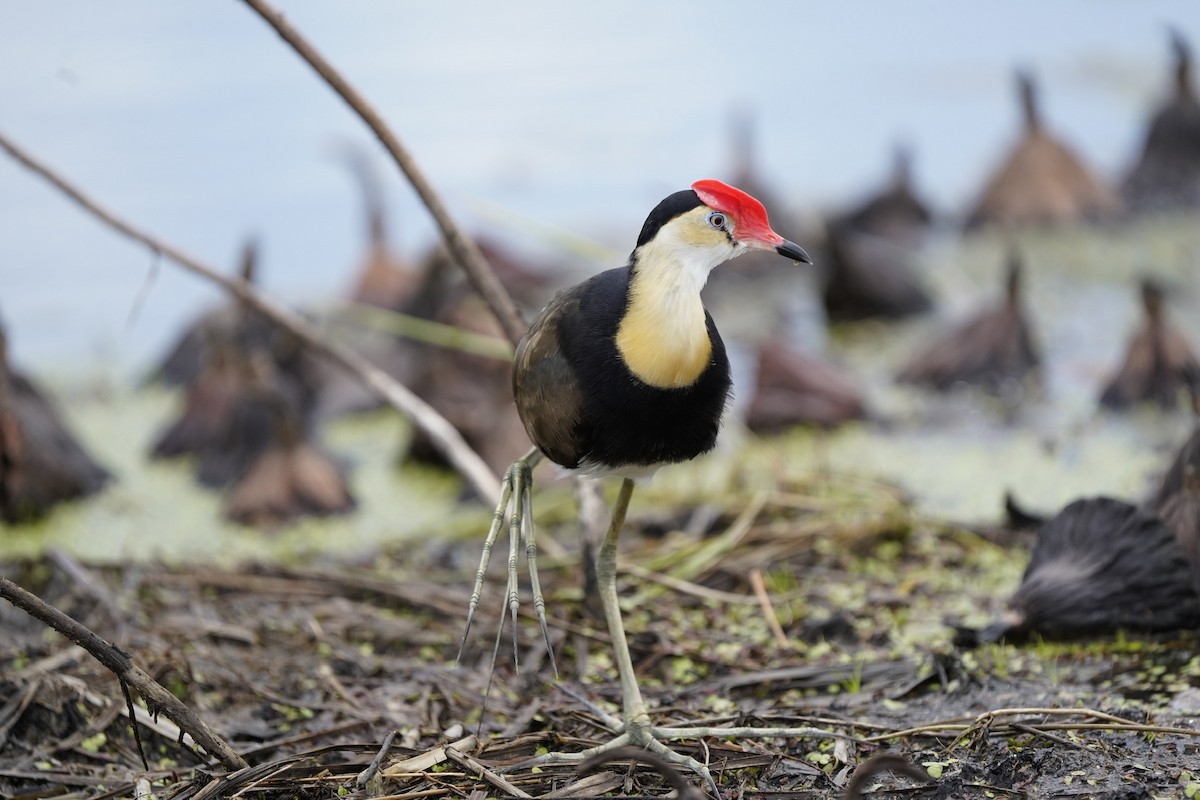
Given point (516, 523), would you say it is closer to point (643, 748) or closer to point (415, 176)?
point (643, 748)

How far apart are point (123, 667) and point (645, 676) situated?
4.33 ft

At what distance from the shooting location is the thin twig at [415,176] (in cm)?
350

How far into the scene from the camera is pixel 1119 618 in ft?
10.5

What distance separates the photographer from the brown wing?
2564mm

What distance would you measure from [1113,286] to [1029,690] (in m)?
4.41

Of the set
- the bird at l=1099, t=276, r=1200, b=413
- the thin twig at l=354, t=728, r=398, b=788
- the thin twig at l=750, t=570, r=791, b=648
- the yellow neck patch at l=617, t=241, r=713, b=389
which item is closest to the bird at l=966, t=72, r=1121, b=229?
the bird at l=1099, t=276, r=1200, b=413

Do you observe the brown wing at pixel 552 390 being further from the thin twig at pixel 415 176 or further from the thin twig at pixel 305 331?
the thin twig at pixel 305 331

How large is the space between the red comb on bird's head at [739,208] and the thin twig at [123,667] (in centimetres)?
133

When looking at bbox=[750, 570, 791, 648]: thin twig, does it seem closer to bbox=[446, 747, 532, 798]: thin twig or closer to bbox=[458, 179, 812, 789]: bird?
bbox=[458, 179, 812, 789]: bird

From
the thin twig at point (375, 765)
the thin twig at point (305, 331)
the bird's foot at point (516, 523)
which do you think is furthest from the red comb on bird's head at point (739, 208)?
the thin twig at point (305, 331)

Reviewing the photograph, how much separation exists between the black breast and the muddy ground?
57 cm

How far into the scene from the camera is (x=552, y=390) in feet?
8.53

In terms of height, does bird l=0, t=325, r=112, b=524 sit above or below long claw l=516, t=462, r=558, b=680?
below

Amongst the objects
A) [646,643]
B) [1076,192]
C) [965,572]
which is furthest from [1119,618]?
[1076,192]
